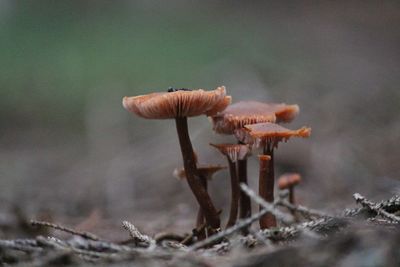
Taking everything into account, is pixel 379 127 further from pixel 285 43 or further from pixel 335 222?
pixel 285 43

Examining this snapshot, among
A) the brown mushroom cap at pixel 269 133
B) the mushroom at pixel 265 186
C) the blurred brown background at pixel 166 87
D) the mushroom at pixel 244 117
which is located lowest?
the mushroom at pixel 265 186

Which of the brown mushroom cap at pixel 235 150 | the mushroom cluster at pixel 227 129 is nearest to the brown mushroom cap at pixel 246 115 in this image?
the mushroom cluster at pixel 227 129

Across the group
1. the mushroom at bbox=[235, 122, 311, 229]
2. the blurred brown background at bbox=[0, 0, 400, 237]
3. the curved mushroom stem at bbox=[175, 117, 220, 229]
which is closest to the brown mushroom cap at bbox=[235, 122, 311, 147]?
the mushroom at bbox=[235, 122, 311, 229]

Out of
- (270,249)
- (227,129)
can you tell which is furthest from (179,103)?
(270,249)

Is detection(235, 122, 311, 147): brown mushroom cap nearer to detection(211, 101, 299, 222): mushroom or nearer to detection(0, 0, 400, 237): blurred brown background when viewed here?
detection(211, 101, 299, 222): mushroom

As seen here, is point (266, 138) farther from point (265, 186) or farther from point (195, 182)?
point (195, 182)

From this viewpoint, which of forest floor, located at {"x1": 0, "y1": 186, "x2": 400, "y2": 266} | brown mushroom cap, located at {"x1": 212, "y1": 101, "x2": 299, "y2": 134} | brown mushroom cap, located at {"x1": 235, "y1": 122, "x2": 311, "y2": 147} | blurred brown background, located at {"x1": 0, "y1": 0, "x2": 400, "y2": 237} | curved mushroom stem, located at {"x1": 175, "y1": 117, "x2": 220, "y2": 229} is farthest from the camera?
blurred brown background, located at {"x1": 0, "y1": 0, "x2": 400, "y2": 237}

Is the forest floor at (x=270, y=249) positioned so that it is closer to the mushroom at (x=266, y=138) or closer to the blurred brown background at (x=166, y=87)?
the mushroom at (x=266, y=138)

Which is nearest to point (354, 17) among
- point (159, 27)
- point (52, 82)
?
point (159, 27)
